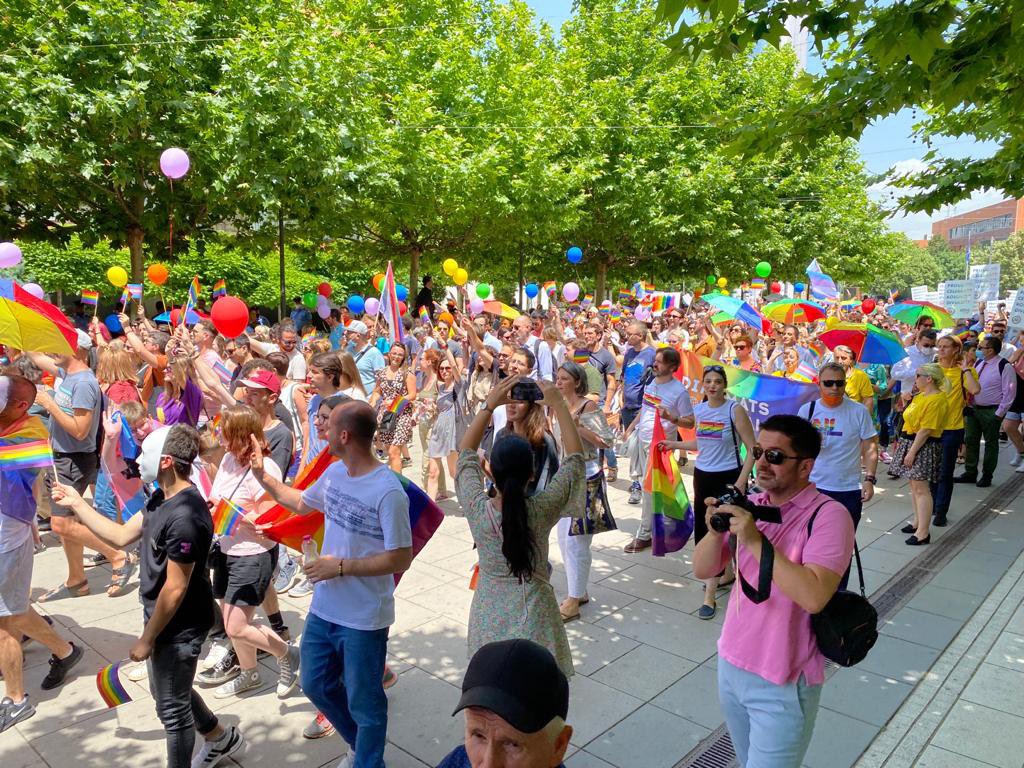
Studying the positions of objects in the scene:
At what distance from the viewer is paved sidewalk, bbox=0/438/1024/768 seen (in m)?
3.92

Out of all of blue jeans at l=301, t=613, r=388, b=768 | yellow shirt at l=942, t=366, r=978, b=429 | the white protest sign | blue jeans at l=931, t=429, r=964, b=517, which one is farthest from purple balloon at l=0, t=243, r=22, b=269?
the white protest sign

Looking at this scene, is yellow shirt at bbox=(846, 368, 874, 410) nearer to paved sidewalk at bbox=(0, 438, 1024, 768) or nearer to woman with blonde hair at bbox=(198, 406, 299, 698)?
paved sidewalk at bbox=(0, 438, 1024, 768)

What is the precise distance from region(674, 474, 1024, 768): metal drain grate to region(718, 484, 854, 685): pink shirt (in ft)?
4.35

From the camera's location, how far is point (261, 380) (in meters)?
5.07

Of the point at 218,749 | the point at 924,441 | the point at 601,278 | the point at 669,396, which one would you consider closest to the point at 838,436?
the point at 669,396

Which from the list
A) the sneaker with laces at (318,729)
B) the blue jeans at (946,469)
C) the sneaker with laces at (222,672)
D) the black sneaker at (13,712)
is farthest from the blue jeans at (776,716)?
the blue jeans at (946,469)

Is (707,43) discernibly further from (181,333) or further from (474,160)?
(474,160)

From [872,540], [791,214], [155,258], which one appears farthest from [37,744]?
[791,214]

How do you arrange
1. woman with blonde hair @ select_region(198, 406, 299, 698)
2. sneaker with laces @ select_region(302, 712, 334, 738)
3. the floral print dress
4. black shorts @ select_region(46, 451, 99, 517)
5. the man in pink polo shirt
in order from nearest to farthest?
the man in pink polo shirt, the floral print dress, sneaker with laces @ select_region(302, 712, 334, 738), woman with blonde hair @ select_region(198, 406, 299, 698), black shorts @ select_region(46, 451, 99, 517)

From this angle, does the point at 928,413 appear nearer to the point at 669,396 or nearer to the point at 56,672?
the point at 669,396

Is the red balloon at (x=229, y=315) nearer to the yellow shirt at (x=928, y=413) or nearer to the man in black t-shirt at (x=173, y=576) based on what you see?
the man in black t-shirt at (x=173, y=576)

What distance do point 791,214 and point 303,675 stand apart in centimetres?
2950

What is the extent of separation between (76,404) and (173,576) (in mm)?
3128

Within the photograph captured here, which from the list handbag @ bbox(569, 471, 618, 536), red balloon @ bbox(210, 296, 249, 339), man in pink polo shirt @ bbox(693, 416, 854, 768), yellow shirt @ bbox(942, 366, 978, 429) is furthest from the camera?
red balloon @ bbox(210, 296, 249, 339)
